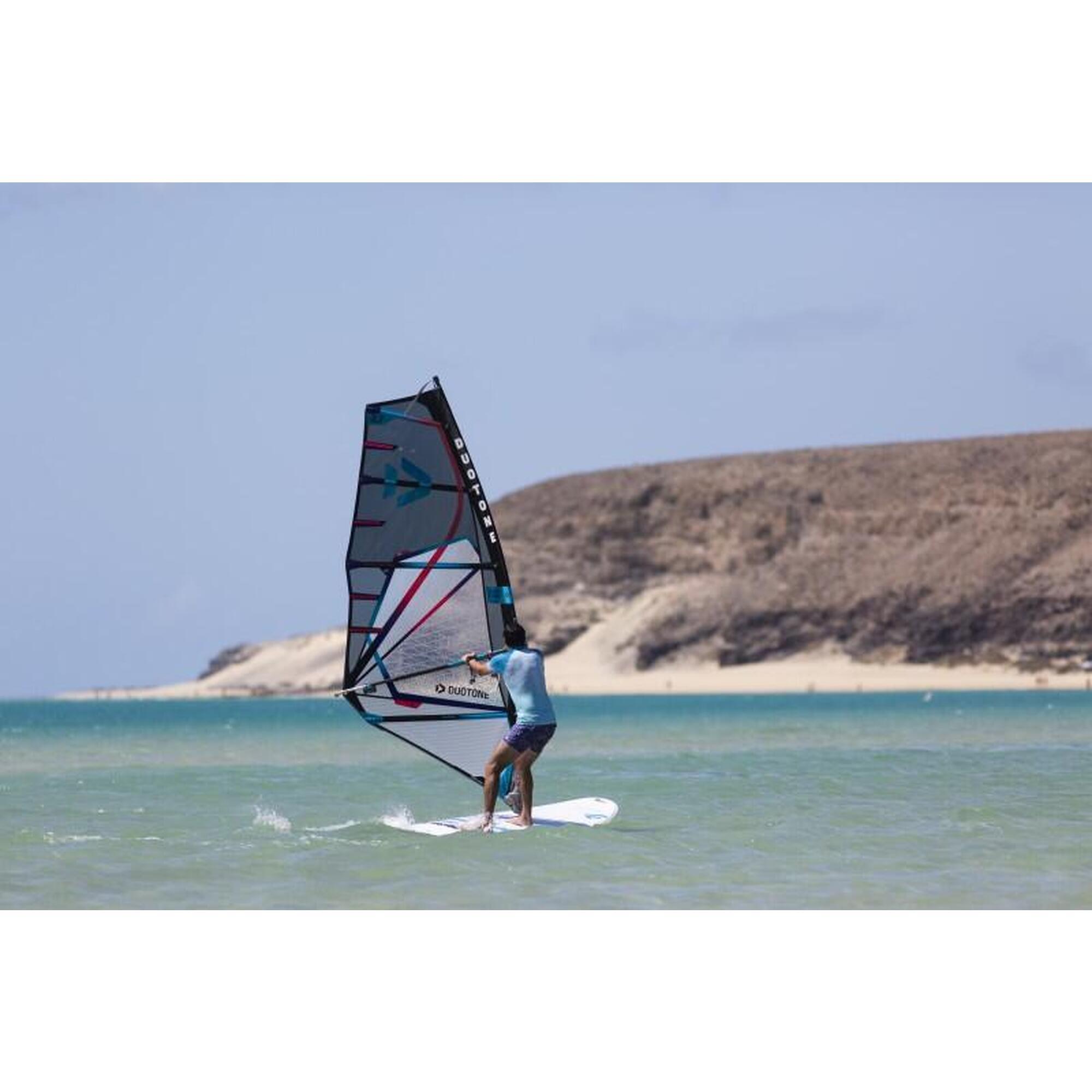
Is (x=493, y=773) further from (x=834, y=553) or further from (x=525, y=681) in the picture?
(x=834, y=553)

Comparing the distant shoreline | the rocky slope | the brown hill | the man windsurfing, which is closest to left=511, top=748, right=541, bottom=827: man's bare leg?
the man windsurfing

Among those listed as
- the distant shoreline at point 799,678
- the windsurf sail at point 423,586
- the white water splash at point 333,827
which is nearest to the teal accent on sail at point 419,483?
the windsurf sail at point 423,586

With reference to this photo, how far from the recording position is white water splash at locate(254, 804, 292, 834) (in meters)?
15.6

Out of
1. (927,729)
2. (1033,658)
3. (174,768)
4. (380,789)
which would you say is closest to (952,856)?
(380,789)

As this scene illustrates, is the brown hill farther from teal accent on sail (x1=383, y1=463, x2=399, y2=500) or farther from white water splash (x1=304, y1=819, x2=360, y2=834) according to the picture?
teal accent on sail (x1=383, y1=463, x2=399, y2=500)

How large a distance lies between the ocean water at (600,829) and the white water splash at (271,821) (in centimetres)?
5

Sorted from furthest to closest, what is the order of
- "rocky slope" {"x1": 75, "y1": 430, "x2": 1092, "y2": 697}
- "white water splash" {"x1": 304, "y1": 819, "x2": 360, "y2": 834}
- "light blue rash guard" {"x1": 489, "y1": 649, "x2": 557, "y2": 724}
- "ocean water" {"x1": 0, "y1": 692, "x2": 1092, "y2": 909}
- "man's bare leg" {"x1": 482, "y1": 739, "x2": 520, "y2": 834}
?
"rocky slope" {"x1": 75, "y1": 430, "x2": 1092, "y2": 697}
"white water splash" {"x1": 304, "y1": 819, "x2": 360, "y2": 834}
"man's bare leg" {"x1": 482, "y1": 739, "x2": 520, "y2": 834}
"light blue rash guard" {"x1": 489, "y1": 649, "x2": 557, "y2": 724}
"ocean water" {"x1": 0, "y1": 692, "x2": 1092, "y2": 909}

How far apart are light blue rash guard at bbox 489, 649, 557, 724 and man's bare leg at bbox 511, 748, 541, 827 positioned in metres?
0.27

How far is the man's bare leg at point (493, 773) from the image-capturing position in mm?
13320

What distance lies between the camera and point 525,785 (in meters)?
13.7

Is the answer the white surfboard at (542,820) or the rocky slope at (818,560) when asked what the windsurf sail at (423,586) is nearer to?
the white surfboard at (542,820)

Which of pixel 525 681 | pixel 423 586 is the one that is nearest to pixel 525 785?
pixel 525 681

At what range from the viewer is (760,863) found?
498 inches
